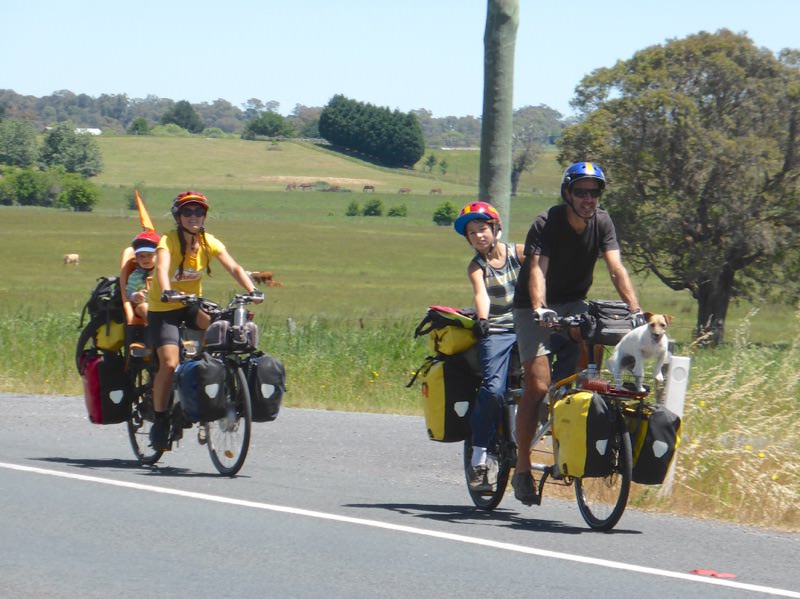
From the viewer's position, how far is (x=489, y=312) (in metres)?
8.25

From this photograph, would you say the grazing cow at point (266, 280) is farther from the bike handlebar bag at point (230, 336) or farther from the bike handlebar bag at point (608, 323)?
the bike handlebar bag at point (608, 323)

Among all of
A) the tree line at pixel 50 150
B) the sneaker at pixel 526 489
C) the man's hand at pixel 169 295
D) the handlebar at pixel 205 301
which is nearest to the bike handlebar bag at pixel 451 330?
the sneaker at pixel 526 489

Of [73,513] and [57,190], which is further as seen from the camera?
[57,190]

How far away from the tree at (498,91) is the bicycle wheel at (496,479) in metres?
4.12

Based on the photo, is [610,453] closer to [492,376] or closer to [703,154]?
[492,376]

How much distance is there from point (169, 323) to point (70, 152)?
178157mm

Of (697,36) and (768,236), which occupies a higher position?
(697,36)

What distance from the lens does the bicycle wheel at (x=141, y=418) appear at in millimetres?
10227

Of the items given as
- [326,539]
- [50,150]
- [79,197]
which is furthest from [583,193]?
[50,150]

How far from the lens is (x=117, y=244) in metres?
85.8

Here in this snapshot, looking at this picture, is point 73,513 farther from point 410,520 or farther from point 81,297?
point 81,297

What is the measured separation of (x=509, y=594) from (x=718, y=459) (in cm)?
327

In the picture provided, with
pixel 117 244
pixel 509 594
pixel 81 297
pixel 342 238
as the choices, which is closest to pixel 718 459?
pixel 509 594

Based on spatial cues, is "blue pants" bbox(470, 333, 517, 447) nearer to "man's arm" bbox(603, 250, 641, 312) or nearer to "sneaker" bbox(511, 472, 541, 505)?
"sneaker" bbox(511, 472, 541, 505)
